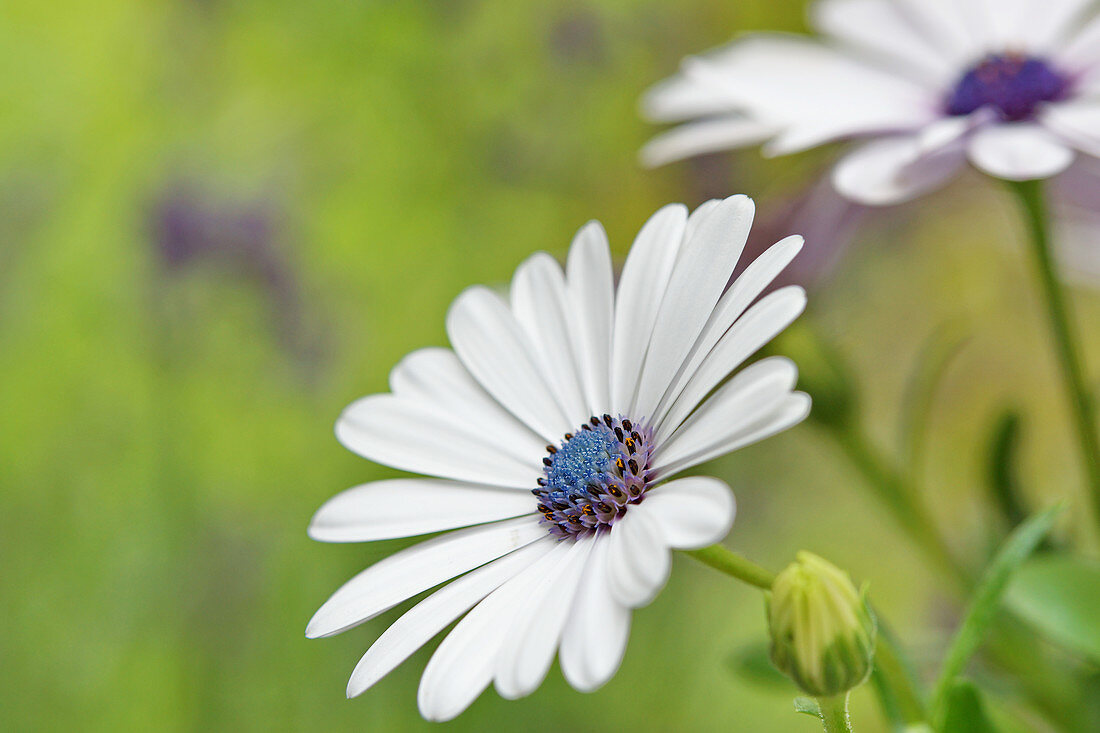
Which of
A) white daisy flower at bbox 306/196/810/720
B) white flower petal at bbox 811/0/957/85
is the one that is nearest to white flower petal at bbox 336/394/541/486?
white daisy flower at bbox 306/196/810/720

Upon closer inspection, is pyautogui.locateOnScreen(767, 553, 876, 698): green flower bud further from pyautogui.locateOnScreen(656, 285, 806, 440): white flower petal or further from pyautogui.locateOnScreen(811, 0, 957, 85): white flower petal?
pyautogui.locateOnScreen(811, 0, 957, 85): white flower petal

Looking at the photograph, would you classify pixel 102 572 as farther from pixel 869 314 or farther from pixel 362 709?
pixel 869 314

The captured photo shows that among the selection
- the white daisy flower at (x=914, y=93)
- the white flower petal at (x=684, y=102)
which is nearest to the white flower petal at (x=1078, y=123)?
the white daisy flower at (x=914, y=93)

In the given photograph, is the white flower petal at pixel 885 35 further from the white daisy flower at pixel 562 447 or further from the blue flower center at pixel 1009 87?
the white daisy flower at pixel 562 447

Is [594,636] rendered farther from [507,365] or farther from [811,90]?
[811,90]

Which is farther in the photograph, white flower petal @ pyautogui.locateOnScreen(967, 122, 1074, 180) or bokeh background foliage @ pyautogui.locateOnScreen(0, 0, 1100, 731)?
bokeh background foliage @ pyautogui.locateOnScreen(0, 0, 1100, 731)

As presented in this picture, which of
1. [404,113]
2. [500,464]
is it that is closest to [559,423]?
[500,464]
